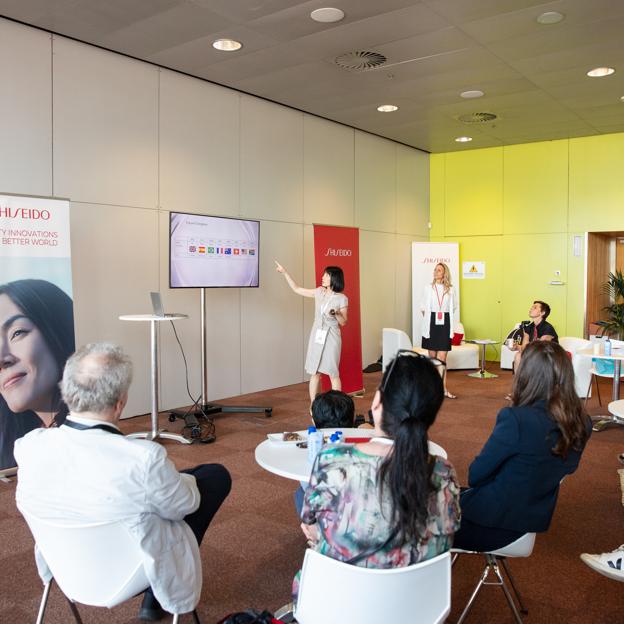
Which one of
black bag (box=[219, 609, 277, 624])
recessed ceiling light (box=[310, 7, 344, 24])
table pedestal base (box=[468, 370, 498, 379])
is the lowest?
table pedestal base (box=[468, 370, 498, 379])

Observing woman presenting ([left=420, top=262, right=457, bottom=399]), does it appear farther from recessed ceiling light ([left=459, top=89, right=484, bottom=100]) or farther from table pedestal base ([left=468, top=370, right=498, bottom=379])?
recessed ceiling light ([left=459, top=89, right=484, bottom=100])

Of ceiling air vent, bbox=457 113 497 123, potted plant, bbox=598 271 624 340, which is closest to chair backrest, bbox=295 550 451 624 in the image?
ceiling air vent, bbox=457 113 497 123

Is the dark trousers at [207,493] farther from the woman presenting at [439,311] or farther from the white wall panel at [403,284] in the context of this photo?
the white wall panel at [403,284]

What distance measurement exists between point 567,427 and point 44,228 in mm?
3964

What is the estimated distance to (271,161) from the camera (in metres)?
7.89

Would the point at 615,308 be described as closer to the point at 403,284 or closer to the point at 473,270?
the point at 473,270

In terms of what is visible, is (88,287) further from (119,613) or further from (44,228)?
(119,613)

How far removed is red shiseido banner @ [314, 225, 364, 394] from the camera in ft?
25.9

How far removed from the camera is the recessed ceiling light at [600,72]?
21.5 feet

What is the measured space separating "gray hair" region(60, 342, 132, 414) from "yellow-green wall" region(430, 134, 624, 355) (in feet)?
29.0

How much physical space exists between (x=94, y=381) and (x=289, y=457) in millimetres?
1070

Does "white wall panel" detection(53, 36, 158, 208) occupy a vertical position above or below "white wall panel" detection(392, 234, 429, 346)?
above

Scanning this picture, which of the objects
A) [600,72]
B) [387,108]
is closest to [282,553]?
[600,72]

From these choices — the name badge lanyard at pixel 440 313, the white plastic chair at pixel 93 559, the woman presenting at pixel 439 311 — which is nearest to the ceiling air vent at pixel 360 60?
the woman presenting at pixel 439 311
